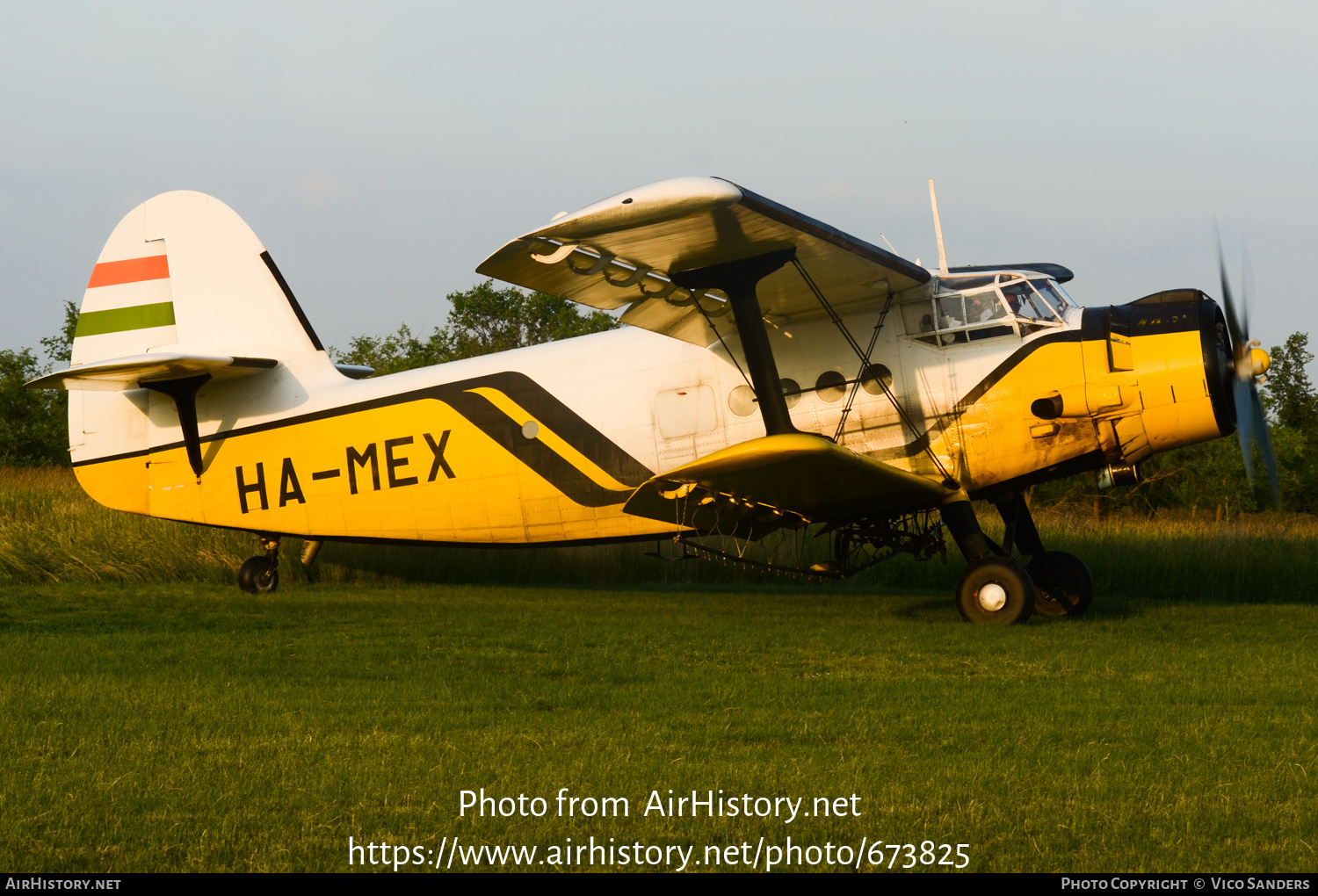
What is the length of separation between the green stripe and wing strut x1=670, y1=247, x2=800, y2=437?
271 inches

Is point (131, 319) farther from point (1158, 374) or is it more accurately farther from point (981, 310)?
point (1158, 374)

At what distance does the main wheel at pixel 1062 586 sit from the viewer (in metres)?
10.7

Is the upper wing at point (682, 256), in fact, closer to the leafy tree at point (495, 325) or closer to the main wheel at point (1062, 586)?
the main wheel at point (1062, 586)

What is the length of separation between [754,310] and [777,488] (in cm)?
148

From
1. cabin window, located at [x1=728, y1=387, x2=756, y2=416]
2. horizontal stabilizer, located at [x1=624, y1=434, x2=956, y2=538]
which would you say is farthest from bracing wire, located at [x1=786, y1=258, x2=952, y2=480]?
cabin window, located at [x1=728, y1=387, x2=756, y2=416]

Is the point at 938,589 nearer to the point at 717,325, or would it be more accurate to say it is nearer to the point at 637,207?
the point at 717,325

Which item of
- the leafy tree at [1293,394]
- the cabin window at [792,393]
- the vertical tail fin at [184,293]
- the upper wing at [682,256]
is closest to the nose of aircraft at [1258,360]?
the upper wing at [682,256]

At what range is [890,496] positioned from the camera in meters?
9.62

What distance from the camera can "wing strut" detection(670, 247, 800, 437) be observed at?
361 inches

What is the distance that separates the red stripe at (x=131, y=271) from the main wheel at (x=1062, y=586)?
10162 millimetres

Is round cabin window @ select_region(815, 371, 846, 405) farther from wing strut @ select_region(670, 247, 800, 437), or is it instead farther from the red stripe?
the red stripe

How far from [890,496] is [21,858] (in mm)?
7269

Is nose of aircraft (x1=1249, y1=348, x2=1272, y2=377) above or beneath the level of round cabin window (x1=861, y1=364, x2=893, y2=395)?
beneath

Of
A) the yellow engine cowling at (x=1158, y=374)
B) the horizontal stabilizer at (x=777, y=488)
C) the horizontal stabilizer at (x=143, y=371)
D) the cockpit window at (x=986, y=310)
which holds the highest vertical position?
the horizontal stabilizer at (x=143, y=371)
